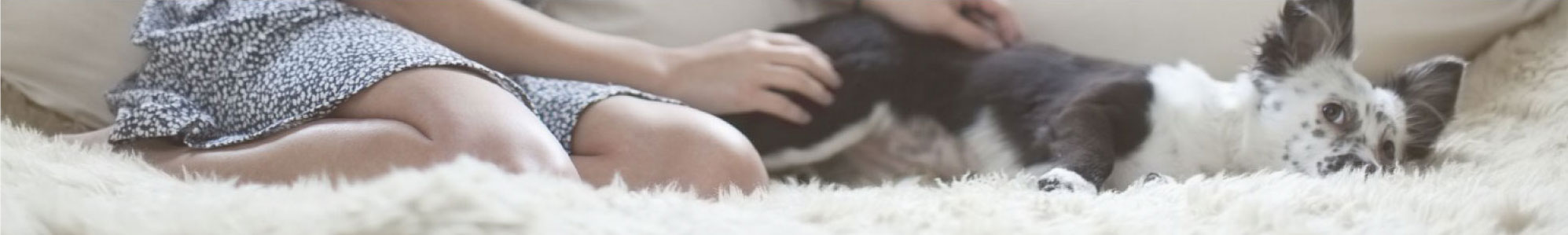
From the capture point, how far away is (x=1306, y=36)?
141cm

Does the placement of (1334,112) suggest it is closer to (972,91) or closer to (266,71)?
(972,91)

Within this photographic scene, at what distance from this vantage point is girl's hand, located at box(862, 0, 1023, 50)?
1.56m

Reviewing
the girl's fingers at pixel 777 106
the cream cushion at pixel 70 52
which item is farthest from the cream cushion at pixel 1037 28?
the girl's fingers at pixel 777 106

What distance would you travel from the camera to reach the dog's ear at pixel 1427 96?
141 centimetres

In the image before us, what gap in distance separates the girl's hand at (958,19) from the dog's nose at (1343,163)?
16.0 inches

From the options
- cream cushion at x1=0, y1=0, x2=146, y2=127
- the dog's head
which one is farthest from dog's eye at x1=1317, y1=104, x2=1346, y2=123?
cream cushion at x1=0, y1=0, x2=146, y2=127

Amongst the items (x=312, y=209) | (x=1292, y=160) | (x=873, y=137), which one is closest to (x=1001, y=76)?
(x=873, y=137)

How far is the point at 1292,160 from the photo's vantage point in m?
1.39

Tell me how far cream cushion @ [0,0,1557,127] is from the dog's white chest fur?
151mm

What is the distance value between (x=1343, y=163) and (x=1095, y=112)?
0.25m

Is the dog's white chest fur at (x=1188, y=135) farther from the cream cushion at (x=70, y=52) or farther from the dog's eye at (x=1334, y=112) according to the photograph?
the cream cushion at (x=70, y=52)

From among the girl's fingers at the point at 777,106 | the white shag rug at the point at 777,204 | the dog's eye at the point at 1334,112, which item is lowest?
the white shag rug at the point at 777,204

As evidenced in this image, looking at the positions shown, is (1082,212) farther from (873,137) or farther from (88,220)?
(88,220)

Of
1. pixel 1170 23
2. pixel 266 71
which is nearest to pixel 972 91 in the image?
pixel 1170 23
